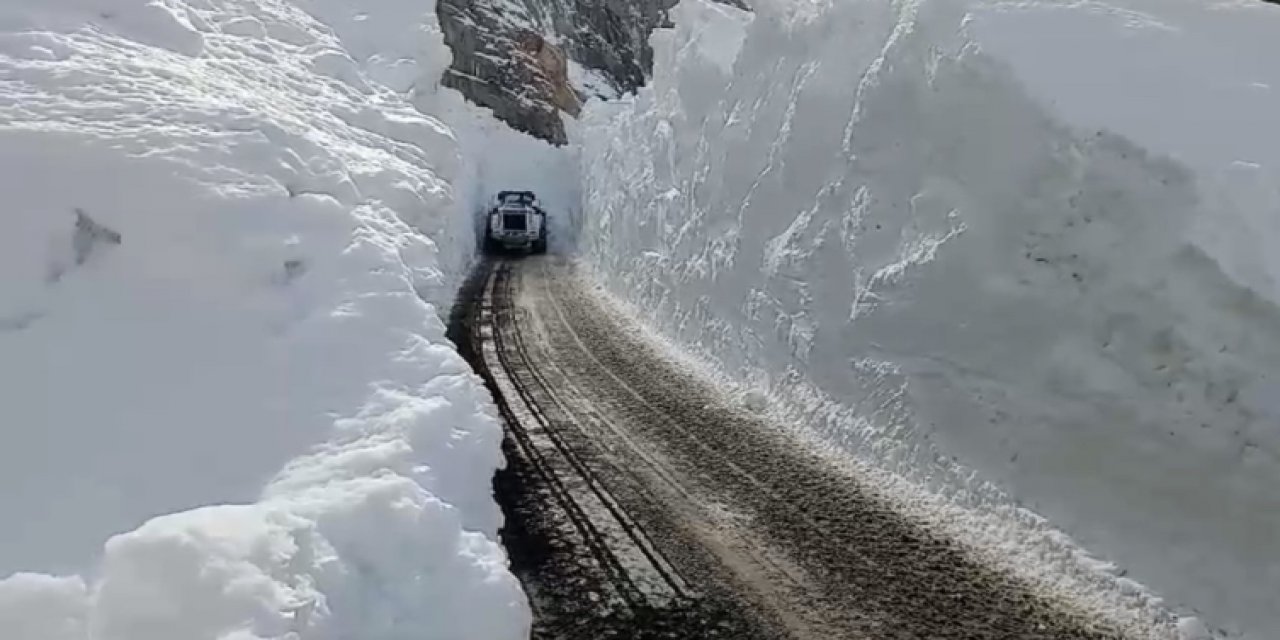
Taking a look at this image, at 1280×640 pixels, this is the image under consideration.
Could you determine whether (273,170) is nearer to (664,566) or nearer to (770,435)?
(664,566)

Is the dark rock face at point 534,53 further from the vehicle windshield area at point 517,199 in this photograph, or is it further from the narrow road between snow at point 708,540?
the narrow road between snow at point 708,540

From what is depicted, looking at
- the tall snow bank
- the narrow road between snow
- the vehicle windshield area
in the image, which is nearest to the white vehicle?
the vehicle windshield area

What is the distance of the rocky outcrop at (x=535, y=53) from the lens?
144 feet

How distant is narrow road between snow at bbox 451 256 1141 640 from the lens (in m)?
5.02

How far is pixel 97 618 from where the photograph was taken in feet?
8.84

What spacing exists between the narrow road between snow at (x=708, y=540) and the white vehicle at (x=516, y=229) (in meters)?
16.8

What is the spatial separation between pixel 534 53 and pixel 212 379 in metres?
45.8

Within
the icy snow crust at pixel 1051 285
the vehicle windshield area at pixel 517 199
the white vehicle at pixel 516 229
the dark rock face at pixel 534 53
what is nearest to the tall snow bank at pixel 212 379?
the icy snow crust at pixel 1051 285

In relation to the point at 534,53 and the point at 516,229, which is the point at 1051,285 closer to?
the point at 516,229

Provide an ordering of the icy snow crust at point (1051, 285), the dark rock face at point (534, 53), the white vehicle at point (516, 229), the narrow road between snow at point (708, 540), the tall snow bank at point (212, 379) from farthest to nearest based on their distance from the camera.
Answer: the dark rock face at point (534, 53) < the white vehicle at point (516, 229) < the icy snow crust at point (1051, 285) < the narrow road between snow at point (708, 540) < the tall snow bank at point (212, 379)

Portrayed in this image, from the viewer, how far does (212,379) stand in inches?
182

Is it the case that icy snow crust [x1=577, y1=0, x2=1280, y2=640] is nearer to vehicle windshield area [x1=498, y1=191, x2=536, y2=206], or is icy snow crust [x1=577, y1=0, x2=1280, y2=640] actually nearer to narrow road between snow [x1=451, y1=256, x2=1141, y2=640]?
narrow road between snow [x1=451, y1=256, x2=1141, y2=640]

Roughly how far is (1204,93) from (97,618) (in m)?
6.49

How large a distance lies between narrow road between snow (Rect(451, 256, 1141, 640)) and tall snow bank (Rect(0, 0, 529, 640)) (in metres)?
1.05
